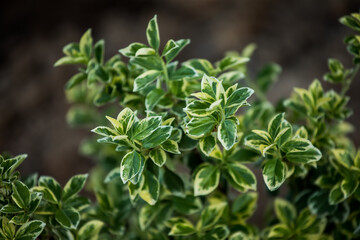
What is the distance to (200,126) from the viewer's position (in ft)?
2.19

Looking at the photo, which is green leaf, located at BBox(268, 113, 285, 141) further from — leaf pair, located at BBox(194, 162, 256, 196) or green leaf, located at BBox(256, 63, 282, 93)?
green leaf, located at BBox(256, 63, 282, 93)

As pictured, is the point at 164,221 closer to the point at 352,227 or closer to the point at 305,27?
the point at 352,227

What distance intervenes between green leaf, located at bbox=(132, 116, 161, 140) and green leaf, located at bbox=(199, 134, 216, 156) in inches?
3.5

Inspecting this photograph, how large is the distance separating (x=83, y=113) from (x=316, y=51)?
1.36m

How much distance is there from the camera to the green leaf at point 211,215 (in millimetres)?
854

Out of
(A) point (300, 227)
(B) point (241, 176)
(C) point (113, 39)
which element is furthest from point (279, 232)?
(C) point (113, 39)

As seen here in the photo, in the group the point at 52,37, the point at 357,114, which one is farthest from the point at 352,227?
the point at 52,37

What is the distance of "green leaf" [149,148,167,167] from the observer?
27.8 inches

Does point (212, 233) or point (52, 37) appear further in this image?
point (52, 37)

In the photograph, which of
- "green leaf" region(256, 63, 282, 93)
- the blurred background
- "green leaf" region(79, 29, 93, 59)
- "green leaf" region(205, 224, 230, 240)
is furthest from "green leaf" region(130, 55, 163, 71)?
the blurred background

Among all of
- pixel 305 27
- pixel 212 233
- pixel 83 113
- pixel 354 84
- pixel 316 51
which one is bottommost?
pixel 212 233

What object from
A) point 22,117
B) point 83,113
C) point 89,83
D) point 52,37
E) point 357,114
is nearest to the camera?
point 89,83

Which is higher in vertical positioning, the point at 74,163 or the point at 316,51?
the point at 316,51

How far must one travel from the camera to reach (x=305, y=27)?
2146mm
